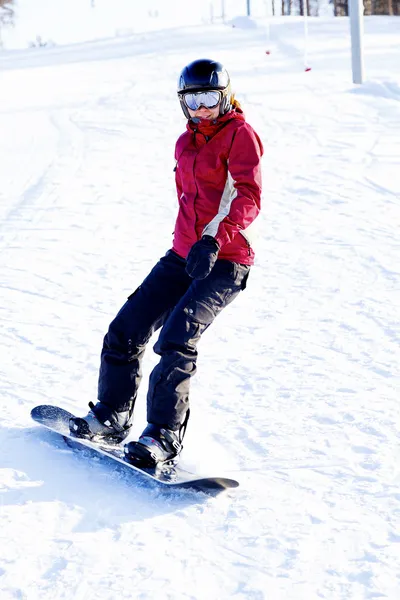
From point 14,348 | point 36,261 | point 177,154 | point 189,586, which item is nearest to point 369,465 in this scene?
point 189,586

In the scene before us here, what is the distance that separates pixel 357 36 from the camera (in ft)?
43.6

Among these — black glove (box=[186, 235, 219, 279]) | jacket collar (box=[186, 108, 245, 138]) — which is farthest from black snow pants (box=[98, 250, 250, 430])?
jacket collar (box=[186, 108, 245, 138])

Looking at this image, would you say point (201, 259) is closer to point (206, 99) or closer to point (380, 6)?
point (206, 99)

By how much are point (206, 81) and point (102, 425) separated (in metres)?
1.48

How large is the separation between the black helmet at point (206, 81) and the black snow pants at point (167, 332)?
659mm

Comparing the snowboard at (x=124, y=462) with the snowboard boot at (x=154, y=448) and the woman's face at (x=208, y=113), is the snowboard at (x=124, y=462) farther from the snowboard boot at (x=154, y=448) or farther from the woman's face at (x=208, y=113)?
the woman's face at (x=208, y=113)

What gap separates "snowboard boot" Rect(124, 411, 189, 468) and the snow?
105 millimetres

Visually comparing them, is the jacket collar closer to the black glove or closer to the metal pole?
the black glove

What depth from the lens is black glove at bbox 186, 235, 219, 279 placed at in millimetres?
3113

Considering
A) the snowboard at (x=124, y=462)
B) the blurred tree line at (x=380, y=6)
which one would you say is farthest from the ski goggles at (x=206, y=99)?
the blurred tree line at (x=380, y=6)

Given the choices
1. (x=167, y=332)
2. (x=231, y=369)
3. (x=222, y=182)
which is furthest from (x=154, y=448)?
(x=231, y=369)

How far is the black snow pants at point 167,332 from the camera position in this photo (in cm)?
323

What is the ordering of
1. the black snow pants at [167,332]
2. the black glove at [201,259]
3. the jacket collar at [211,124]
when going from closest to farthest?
the black glove at [201,259] → the black snow pants at [167,332] → the jacket collar at [211,124]

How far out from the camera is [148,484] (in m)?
3.24
